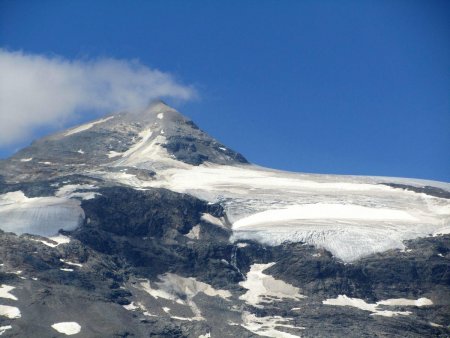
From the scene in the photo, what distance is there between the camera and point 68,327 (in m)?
165

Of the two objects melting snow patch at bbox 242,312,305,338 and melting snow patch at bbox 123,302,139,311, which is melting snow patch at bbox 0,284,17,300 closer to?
melting snow patch at bbox 123,302,139,311

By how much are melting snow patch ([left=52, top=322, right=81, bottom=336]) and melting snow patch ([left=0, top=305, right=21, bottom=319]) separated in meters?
7.80

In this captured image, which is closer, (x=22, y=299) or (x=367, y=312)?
(x=22, y=299)

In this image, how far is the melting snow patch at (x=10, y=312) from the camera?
164 meters

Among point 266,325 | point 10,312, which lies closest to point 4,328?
point 10,312

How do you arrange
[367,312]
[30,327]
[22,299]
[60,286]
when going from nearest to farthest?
[30,327] → [22,299] → [60,286] → [367,312]

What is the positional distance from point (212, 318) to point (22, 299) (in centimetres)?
4282

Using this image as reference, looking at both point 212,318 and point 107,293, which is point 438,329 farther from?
point 107,293

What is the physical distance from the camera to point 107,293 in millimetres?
189375

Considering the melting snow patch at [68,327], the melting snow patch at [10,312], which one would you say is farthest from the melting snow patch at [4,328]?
the melting snow patch at [68,327]

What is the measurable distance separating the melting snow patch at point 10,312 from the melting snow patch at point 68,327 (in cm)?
780

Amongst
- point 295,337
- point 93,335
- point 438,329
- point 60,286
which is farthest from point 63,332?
point 438,329

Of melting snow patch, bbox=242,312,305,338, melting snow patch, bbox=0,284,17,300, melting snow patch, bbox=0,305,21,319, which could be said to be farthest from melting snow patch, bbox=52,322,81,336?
melting snow patch, bbox=242,312,305,338

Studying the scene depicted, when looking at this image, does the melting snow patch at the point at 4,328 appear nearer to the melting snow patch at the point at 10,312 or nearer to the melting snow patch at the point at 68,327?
the melting snow patch at the point at 10,312
